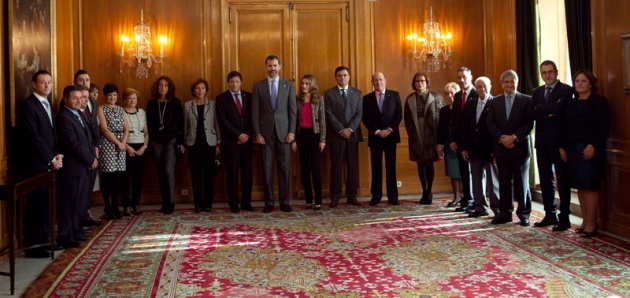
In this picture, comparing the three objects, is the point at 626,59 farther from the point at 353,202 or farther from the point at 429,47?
the point at 353,202

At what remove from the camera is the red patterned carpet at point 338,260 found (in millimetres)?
4078

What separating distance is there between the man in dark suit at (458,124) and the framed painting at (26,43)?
4363 millimetres

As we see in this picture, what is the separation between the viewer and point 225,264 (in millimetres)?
4812

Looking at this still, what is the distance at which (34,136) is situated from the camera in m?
5.11

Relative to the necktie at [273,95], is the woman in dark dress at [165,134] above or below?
below

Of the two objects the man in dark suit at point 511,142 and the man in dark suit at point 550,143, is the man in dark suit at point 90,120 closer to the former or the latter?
the man in dark suit at point 511,142

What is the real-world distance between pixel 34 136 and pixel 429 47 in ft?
17.9

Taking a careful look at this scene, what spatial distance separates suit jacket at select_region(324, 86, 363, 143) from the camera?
7.83m

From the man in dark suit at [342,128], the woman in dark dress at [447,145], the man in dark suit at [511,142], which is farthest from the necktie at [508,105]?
the man in dark suit at [342,128]

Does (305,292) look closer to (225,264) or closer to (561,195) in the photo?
(225,264)

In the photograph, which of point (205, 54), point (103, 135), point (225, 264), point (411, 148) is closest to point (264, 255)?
point (225, 264)

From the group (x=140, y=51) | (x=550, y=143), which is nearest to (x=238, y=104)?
(x=140, y=51)

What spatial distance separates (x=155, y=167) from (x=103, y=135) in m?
1.58

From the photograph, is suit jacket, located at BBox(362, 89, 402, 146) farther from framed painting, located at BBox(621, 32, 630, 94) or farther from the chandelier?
framed painting, located at BBox(621, 32, 630, 94)
